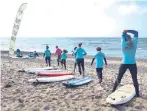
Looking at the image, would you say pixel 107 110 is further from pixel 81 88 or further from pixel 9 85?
pixel 9 85

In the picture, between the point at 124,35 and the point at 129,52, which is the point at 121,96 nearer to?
the point at 129,52

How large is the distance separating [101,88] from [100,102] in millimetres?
1883

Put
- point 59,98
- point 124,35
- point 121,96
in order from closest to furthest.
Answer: point 121,96
point 124,35
point 59,98

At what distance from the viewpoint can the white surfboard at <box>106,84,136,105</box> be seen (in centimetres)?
738

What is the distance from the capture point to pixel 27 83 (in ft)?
35.0

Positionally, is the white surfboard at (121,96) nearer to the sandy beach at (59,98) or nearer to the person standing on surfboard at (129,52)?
the sandy beach at (59,98)

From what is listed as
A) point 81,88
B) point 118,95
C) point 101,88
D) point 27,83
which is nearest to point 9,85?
point 27,83

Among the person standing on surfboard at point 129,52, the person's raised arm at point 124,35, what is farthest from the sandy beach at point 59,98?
the person's raised arm at point 124,35

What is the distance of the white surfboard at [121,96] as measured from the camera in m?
7.38

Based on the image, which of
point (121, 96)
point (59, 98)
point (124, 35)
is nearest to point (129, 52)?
point (124, 35)

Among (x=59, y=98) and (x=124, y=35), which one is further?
(x=59, y=98)

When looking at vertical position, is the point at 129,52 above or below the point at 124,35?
below

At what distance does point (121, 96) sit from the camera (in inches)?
307

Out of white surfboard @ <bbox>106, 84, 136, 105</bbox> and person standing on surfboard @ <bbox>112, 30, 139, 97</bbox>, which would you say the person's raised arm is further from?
white surfboard @ <bbox>106, 84, 136, 105</bbox>
